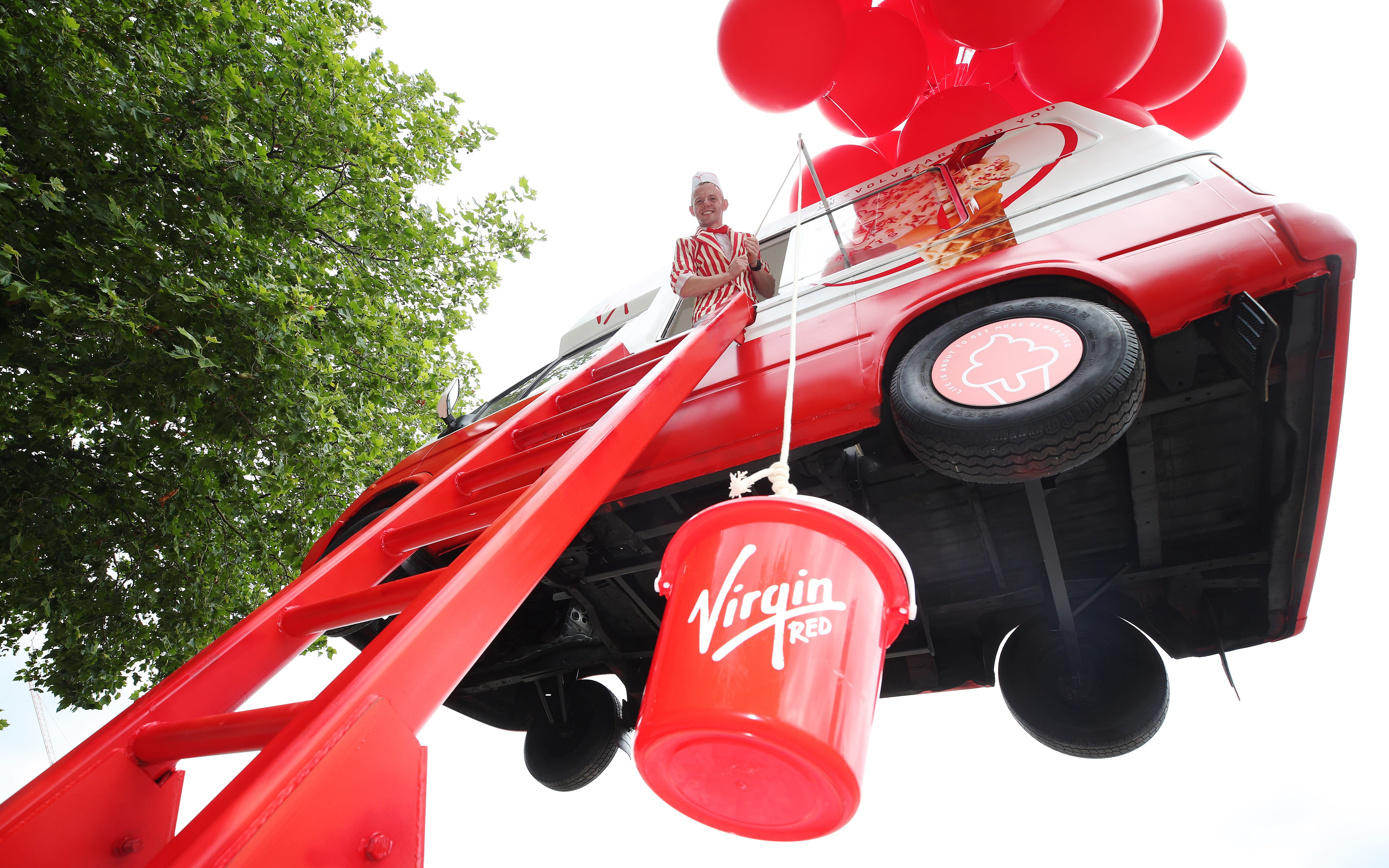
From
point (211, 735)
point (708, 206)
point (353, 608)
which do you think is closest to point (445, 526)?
point (353, 608)

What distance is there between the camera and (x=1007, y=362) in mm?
1939

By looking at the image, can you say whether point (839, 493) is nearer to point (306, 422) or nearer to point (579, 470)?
point (579, 470)

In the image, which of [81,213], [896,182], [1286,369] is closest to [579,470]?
[1286,369]

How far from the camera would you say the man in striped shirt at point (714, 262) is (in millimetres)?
3090

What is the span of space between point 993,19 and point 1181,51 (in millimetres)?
1312

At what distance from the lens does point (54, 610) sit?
4996 millimetres

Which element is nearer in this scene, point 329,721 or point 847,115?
point 329,721

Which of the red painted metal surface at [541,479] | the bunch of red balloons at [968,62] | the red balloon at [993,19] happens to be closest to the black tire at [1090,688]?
the red painted metal surface at [541,479]

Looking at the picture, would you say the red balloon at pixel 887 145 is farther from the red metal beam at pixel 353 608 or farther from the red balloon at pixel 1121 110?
the red metal beam at pixel 353 608

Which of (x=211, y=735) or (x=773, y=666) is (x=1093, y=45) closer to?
(x=773, y=666)

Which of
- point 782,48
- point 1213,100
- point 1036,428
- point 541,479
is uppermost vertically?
point 782,48

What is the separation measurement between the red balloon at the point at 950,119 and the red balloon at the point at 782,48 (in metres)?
0.53

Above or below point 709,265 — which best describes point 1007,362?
below

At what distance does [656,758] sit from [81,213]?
225 inches
